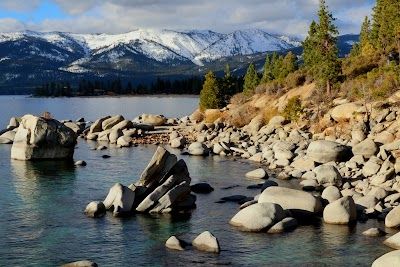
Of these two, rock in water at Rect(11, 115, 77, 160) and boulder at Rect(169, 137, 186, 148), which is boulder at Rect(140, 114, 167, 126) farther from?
rock in water at Rect(11, 115, 77, 160)

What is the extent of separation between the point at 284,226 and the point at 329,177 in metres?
14.8

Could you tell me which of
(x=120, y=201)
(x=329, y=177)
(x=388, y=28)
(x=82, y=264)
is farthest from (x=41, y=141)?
(x=388, y=28)

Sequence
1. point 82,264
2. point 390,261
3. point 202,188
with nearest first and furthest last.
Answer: point 390,261 → point 82,264 → point 202,188

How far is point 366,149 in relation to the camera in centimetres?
5672

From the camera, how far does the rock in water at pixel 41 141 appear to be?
2598 inches

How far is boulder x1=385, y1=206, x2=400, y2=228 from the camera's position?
35.6 m

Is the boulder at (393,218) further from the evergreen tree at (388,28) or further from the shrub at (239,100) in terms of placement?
the shrub at (239,100)

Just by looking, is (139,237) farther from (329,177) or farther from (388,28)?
(388,28)

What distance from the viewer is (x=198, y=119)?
376ft

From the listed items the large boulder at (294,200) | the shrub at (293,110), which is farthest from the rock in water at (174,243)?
the shrub at (293,110)

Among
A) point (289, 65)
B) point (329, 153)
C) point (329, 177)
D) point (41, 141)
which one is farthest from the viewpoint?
point (289, 65)

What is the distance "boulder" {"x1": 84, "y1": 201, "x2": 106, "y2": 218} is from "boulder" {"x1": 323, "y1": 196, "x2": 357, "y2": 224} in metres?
15.5

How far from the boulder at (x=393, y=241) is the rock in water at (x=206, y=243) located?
9.85 meters

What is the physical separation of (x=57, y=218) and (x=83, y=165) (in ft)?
82.6
